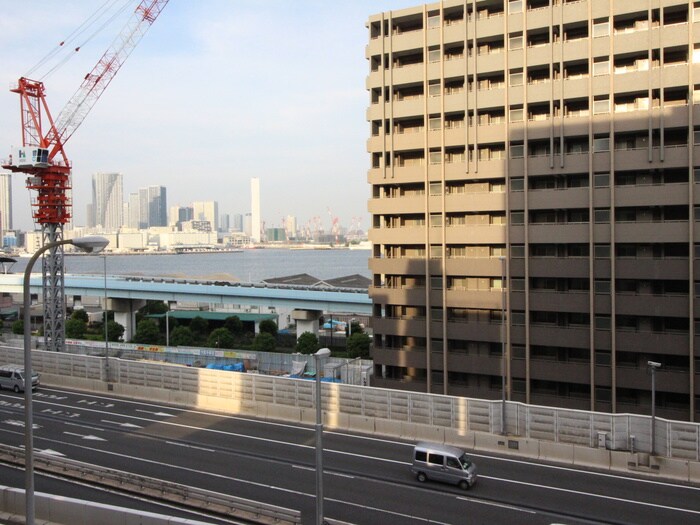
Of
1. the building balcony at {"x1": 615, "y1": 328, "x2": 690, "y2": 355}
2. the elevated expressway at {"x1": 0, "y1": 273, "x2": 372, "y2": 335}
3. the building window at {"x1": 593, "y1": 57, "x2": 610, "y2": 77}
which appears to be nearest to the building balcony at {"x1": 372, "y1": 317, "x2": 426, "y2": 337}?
the building balcony at {"x1": 615, "y1": 328, "x2": 690, "y2": 355}

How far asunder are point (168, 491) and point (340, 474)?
5.93 metres

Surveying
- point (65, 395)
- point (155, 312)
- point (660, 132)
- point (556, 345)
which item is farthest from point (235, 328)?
point (660, 132)

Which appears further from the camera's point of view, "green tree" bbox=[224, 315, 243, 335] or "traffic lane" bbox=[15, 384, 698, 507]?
"green tree" bbox=[224, 315, 243, 335]

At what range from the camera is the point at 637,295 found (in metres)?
33.6

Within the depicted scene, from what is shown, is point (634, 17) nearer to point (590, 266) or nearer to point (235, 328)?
point (590, 266)

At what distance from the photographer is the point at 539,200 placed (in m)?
35.9

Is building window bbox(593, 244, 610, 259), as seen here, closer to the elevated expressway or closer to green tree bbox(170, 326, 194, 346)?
the elevated expressway

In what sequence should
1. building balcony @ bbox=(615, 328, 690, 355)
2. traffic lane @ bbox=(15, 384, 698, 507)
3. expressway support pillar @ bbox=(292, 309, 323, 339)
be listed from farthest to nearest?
expressway support pillar @ bbox=(292, 309, 323, 339), building balcony @ bbox=(615, 328, 690, 355), traffic lane @ bbox=(15, 384, 698, 507)

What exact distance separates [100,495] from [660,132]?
1218 inches

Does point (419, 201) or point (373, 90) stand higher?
point (373, 90)

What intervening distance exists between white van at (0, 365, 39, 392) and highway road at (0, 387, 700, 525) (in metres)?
5.86

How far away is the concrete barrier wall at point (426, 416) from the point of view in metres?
22.0

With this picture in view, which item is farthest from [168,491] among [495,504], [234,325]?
[234,325]

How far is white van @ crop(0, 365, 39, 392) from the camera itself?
35.6 metres
